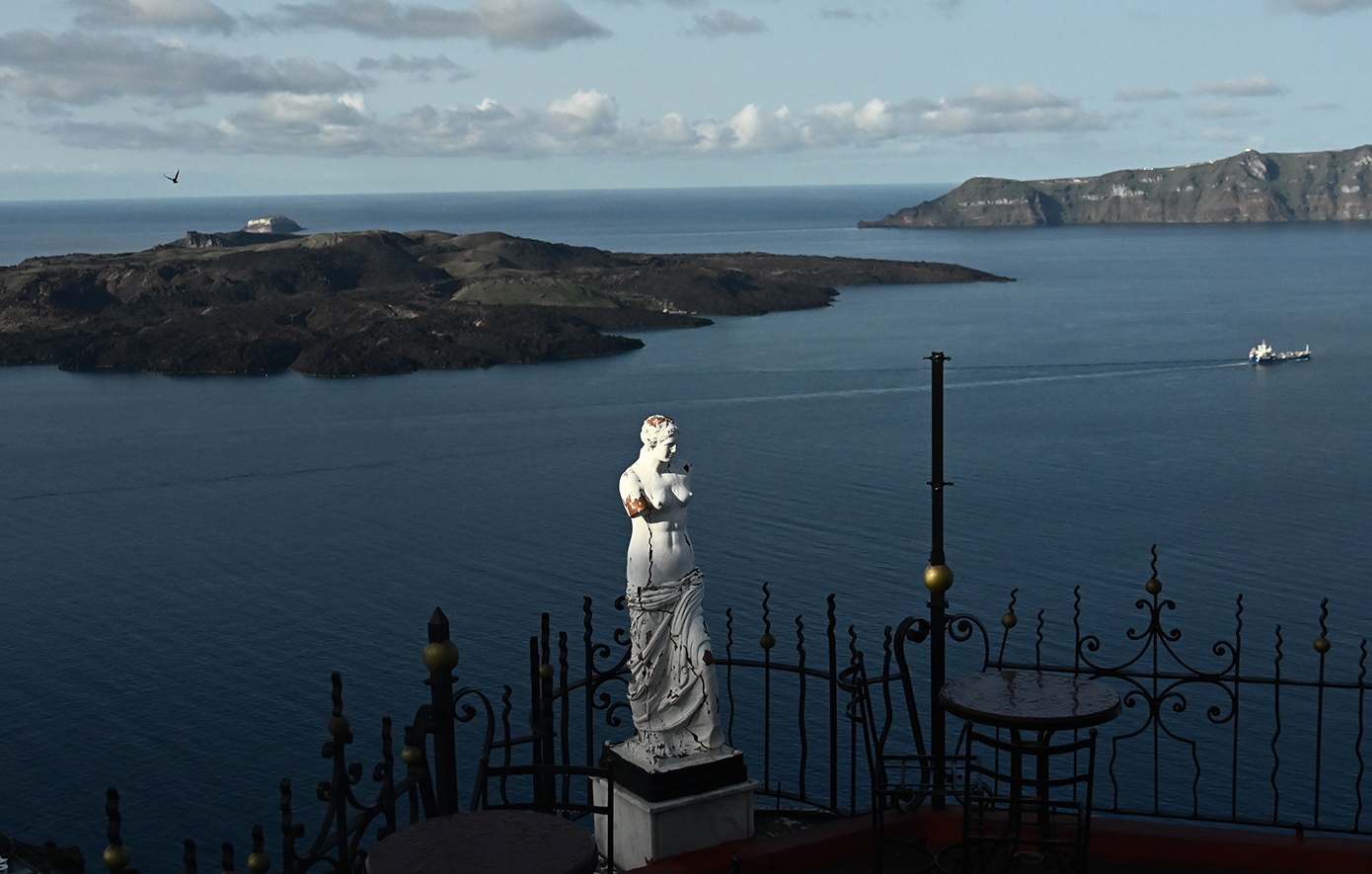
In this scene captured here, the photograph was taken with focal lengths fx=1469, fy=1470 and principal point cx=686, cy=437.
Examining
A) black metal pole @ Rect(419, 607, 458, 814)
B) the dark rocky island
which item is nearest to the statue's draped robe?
black metal pole @ Rect(419, 607, 458, 814)

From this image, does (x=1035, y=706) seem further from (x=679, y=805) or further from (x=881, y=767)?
(x=679, y=805)

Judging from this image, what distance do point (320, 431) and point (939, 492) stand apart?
267ft

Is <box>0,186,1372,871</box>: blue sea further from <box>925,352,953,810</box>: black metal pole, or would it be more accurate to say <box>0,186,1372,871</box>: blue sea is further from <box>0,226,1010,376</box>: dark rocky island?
<box>925,352,953,810</box>: black metal pole

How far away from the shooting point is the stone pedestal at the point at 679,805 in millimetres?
9820

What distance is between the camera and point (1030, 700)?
9.45 m

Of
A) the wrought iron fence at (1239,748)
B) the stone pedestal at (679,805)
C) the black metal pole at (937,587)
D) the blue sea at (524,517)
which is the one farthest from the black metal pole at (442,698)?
the blue sea at (524,517)

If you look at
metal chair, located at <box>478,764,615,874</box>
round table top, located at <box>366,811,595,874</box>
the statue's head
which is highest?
the statue's head

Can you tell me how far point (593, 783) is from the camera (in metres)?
10.5

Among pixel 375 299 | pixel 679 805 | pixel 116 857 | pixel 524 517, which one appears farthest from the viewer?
pixel 375 299

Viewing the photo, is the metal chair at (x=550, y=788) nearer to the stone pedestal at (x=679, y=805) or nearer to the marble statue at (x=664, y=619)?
the stone pedestal at (x=679, y=805)

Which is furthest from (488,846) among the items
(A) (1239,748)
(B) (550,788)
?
(A) (1239,748)

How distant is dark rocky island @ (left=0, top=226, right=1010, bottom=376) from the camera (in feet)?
397

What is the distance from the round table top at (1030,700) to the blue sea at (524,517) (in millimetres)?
27165

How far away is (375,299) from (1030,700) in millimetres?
137866
